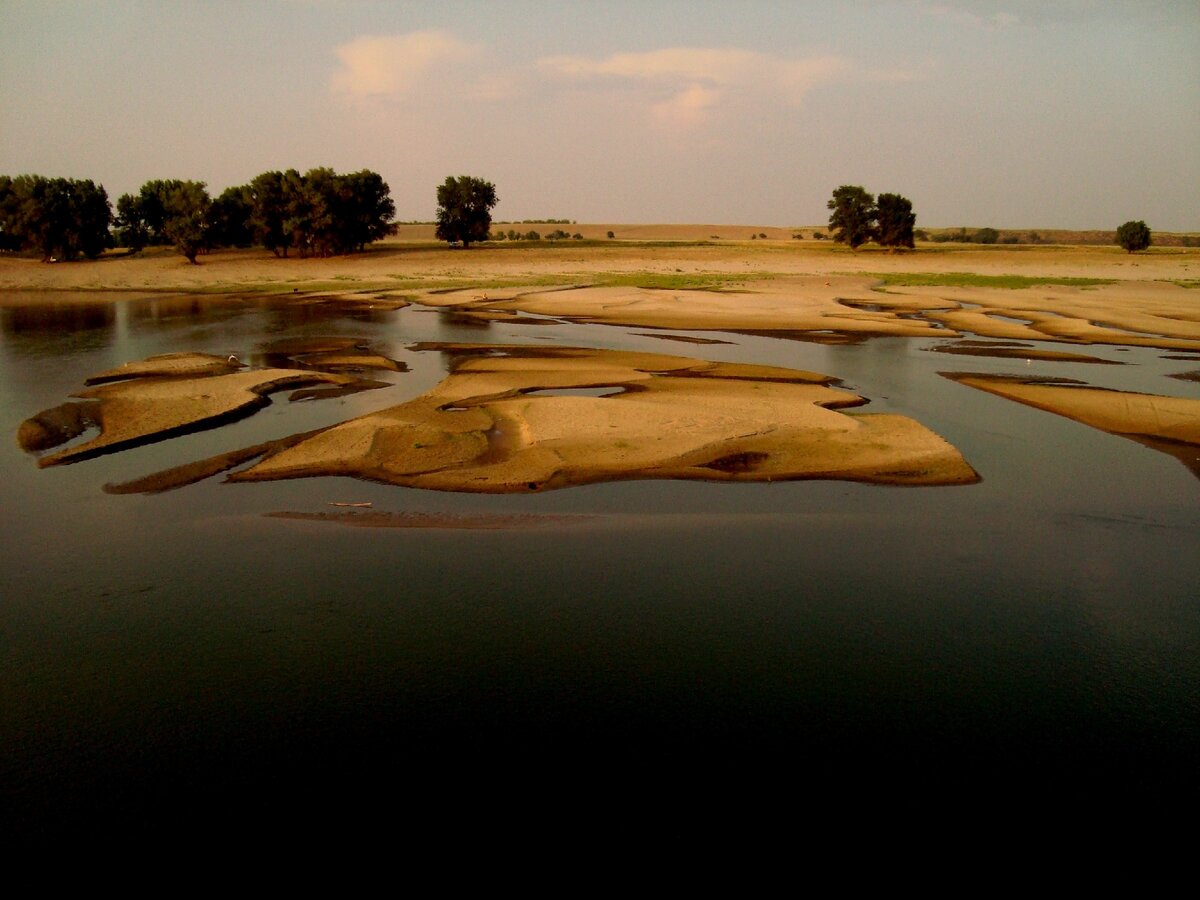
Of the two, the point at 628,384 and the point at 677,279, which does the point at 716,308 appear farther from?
the point at 628,384

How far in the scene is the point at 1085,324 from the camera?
30.7 metres

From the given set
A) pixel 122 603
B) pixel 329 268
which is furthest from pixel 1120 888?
pixel 329 268

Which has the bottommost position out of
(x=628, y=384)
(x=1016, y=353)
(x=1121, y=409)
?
(x=1121, y=409)

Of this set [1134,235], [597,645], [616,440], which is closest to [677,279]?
[616,440]

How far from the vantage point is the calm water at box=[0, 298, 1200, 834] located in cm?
591

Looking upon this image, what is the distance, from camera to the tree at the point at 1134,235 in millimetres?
82562

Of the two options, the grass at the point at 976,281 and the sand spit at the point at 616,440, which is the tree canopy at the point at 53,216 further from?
the sand spit at the point at 616,440

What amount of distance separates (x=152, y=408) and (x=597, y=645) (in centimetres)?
1170

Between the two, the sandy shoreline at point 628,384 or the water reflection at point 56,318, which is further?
the water reflection at point 56,318

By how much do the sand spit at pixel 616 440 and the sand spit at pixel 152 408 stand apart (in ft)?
9.75

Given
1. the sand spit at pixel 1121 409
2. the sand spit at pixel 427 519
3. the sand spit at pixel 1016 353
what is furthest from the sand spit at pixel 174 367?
the sand spit at pixel 1016 353

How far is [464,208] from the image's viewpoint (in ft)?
259

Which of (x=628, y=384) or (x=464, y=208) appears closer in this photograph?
(x=628, y=384)

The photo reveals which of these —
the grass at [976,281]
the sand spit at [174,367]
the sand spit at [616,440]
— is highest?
the grass at [976,281]
